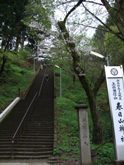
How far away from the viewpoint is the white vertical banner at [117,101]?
12.3m

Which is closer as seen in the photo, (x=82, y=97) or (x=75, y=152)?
(x=75, y=152)

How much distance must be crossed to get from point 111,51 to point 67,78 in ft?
82.7

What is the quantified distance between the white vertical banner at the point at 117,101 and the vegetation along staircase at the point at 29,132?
7.08 metres

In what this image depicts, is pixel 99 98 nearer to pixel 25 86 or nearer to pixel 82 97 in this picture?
pixel 82 97

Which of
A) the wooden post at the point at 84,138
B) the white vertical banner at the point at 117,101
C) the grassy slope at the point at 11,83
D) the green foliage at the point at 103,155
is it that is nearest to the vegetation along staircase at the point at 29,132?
the green foliage at the point at 103,155

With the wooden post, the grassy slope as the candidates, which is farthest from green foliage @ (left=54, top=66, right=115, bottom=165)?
the grassy slope

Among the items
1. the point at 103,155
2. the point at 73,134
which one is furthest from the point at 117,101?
the point at 73,134

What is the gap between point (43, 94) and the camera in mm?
42031

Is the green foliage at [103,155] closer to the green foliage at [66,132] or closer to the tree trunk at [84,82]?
the green foliage at [66,132]

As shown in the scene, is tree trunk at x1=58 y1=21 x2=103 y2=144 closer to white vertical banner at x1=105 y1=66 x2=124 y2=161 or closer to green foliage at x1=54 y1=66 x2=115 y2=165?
A: green foliage at x1=54 y1=66 x2=115 y2=165

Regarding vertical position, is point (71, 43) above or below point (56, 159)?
above

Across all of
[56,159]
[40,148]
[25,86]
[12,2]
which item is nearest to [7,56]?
[12,2]

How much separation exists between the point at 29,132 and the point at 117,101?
1121cm

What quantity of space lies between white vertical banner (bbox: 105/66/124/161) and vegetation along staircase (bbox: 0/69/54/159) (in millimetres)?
7078
